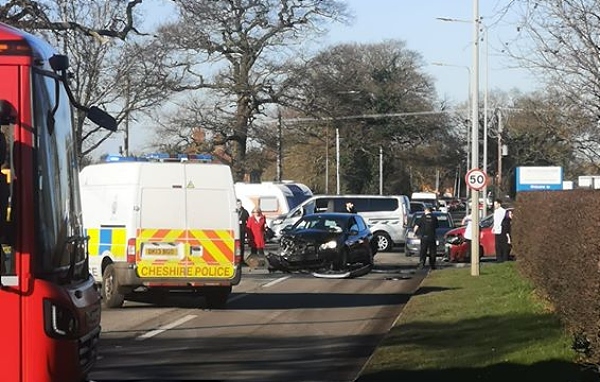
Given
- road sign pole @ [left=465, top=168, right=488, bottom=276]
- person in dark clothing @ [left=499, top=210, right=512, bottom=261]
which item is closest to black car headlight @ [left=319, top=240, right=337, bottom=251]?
road sign pole @ [left=465, top=168, right=488, bottom=276]

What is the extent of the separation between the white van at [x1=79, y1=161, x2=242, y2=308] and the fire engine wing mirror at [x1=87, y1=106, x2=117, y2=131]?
9337 millimetres

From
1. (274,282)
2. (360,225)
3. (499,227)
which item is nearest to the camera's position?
(274,282)

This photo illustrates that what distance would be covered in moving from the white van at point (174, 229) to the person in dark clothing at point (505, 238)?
12.3 meters

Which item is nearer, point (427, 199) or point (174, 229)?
point (174, 229)

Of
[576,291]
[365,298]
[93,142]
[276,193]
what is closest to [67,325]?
[576,291]

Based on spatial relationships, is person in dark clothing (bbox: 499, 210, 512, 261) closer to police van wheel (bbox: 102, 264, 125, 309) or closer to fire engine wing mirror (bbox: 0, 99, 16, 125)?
police van wheel (bbox: 102, 264, 125, 309)

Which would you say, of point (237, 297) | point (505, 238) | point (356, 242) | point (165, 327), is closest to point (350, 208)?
point (505, 238)

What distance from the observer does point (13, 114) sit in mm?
6352

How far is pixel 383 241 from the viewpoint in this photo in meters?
41.2

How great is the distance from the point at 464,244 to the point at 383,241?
28.4 feet

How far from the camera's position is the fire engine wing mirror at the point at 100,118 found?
7.63 metres

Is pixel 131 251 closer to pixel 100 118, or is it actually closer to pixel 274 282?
pixel 274 282

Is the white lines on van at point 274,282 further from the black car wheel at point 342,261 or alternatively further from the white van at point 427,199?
the white van at point 427,199

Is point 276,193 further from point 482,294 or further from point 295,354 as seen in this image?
point 295,354
